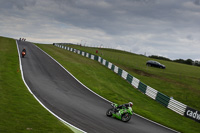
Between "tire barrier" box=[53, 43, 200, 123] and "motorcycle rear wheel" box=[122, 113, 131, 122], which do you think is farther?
"tire barrier" box=[53, 43, 200, 123]

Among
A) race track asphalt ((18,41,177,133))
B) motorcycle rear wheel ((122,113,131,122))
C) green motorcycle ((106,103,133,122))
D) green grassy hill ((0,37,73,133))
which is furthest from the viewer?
motorcycle rear wheel ((122,113,131,122))

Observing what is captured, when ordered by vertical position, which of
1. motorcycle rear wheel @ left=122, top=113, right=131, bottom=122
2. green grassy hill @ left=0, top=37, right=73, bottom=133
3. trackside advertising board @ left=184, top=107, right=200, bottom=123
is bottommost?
trackside advertising board @ left=184, top=107, right=200, bottom=123

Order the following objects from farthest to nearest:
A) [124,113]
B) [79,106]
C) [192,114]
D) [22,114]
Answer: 1. [192,114]
2. [79,106]
3. [124,113]
4. [22,114]

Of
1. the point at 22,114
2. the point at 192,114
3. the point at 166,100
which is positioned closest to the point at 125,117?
the point at 22,114

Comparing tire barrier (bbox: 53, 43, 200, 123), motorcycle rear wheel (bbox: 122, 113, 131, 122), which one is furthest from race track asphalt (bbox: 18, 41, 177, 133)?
tire barrier (bbox: 53, 43, 200, 123)

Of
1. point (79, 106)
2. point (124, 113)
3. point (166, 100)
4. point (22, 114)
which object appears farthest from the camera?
point (166, 100)

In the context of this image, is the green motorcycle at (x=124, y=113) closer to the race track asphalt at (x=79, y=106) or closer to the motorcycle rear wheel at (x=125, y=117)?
the motorcycle rear wheel at (x=125, y=117)

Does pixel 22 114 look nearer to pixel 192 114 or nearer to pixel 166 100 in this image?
pixel 192 114

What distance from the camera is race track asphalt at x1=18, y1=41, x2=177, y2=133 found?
1330 centimetres

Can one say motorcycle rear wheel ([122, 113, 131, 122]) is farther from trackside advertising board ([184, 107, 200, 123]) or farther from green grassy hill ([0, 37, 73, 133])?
trackside advertising board ([184, 107, 200, 123])

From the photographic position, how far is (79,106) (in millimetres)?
16734

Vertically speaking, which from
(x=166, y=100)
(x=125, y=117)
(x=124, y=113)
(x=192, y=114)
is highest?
(x=124, y=113)

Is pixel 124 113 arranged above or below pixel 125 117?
above

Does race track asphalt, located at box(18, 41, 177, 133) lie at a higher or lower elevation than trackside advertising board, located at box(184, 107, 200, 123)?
higher
